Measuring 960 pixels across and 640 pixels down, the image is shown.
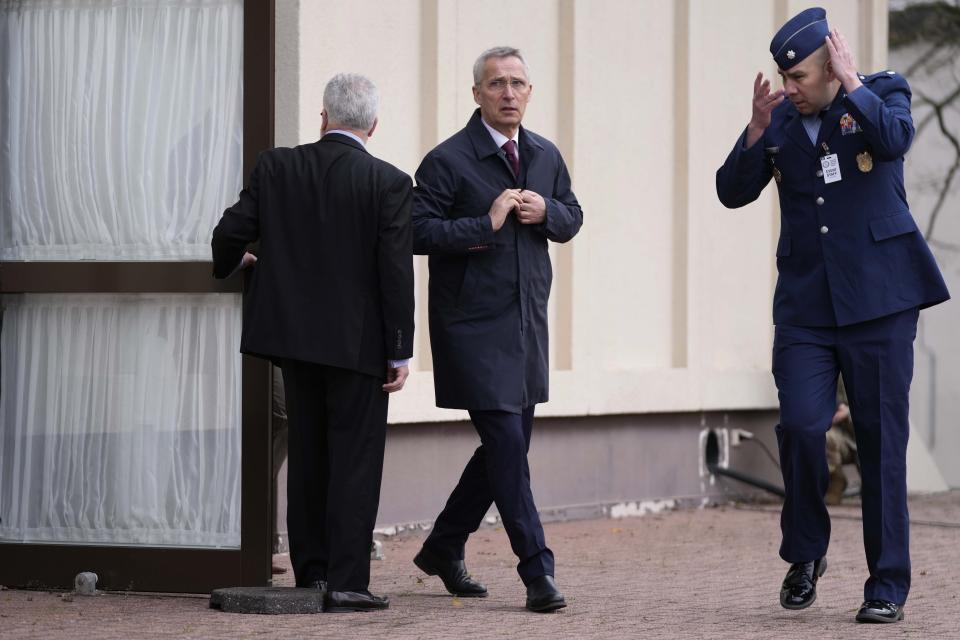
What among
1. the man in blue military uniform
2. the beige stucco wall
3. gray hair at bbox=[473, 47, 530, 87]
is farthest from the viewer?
the beige stucco wall

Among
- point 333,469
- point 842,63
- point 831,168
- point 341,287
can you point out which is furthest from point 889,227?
point 333,469

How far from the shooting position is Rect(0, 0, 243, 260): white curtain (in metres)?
6.93

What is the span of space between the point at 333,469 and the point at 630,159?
521 centimetres

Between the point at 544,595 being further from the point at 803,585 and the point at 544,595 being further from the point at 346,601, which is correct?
the point at 803,585

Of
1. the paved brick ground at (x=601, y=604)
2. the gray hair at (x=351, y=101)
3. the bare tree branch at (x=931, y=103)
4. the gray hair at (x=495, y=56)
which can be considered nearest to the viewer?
the paved brick ground at (x=601, y=604)

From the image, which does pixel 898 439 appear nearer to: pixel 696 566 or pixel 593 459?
pixel 696 566

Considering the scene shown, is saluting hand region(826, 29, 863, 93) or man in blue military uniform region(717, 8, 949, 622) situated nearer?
saluting hand region(826, 29, 863, 93)

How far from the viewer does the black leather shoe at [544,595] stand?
625 centimetres

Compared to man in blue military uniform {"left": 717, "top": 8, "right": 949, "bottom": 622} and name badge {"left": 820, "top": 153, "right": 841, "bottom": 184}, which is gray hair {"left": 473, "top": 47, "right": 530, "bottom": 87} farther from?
name badge {"left": 820, "top": 153, "right": 841, "bottom": 184}

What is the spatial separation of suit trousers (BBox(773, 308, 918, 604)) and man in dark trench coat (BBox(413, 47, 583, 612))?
919 millimetres

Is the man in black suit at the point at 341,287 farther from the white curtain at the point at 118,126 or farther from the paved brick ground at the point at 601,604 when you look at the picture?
the white curtain at the point at 118,126

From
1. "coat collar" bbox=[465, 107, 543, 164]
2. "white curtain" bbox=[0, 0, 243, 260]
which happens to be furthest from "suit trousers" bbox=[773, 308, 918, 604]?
"white curtain" bbox=[0, 0, 243, 260]

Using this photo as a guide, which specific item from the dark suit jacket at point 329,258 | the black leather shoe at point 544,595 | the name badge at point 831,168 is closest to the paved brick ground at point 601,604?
the black leather shoe at point 544,595

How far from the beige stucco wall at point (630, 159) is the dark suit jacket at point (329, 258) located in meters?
2.74
